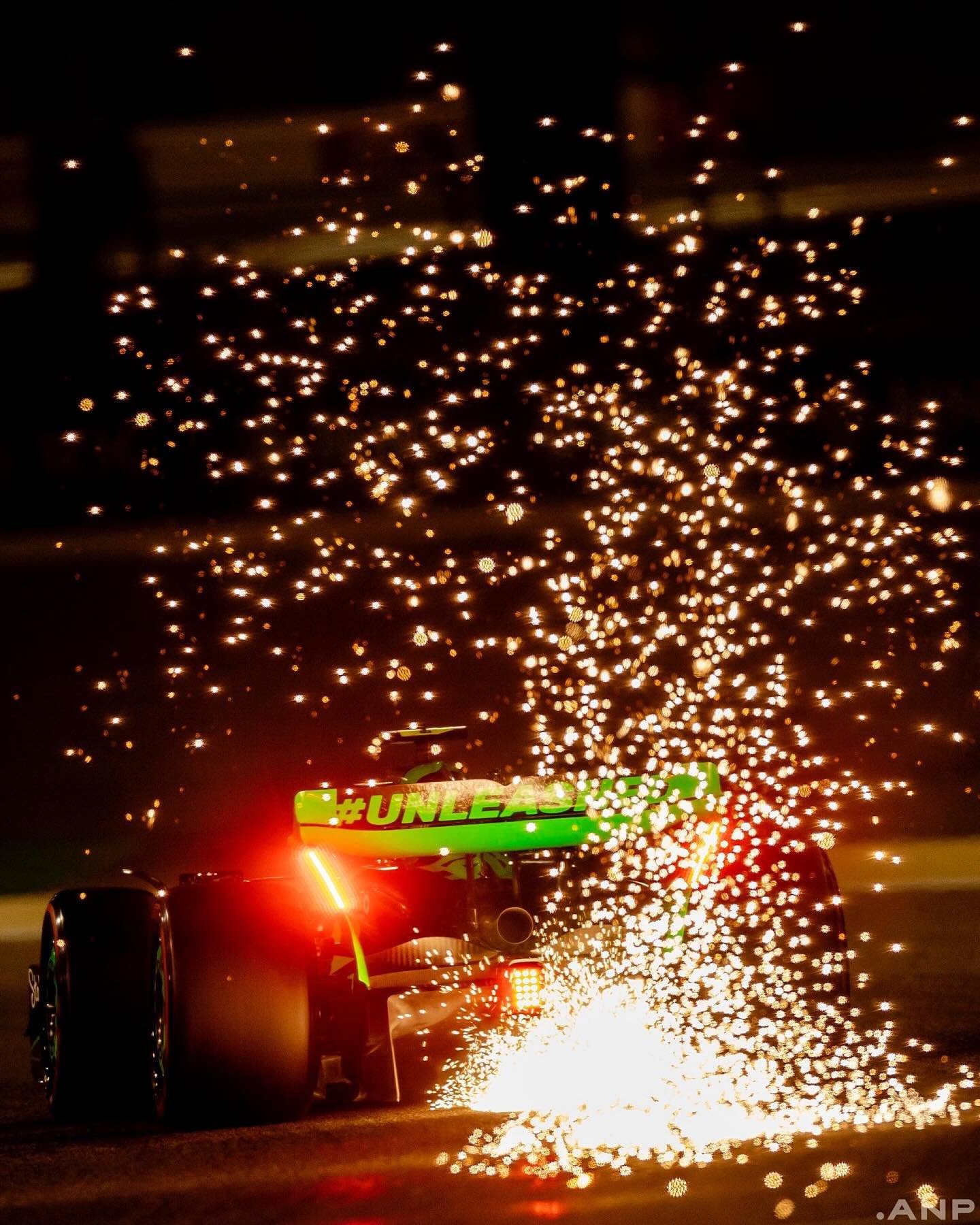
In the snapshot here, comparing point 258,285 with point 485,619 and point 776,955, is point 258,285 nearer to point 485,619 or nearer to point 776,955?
point 485,619

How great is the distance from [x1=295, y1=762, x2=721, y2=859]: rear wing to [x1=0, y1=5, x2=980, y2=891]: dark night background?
11.3 m

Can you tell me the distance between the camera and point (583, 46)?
56.2 feet

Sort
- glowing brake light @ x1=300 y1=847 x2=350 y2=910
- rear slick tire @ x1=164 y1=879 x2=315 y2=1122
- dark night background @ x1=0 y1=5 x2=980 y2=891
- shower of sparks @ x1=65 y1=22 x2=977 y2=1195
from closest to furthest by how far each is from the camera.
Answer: rear slick tire @ x1=164 y1=879 x2=315 y2=1122 < glowing brake light @ x1=300 y1=847 x2=350 y2=910 < shower of sparks @ x1=65 y1=22 x2=977 y2=1195 < dark night background @ x1=0 y1=5 x2=980 y2=891

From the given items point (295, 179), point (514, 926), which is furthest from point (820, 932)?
point (295, 179)

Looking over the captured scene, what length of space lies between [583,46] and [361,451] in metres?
5.21

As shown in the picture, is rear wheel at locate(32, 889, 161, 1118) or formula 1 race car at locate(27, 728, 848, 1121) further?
rear wheel at locate(32, 889, 161, 1118)

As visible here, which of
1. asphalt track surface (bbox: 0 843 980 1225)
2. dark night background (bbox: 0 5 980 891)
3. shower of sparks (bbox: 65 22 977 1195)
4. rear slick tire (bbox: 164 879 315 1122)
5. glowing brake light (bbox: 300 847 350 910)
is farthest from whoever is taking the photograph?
dark night background (bbox: 0 5 980 891)

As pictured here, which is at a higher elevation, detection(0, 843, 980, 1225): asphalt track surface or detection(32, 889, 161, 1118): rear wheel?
detection(32, 889, 161, 1118): rear wheel

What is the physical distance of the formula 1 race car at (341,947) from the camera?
451cm

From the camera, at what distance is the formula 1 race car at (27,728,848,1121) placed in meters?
4.51

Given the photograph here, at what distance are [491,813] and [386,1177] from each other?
1.29 metres

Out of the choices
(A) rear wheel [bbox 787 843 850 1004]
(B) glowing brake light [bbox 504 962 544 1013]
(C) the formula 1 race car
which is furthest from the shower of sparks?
(B) glowing brake light [bbox 504 962 544 1013]

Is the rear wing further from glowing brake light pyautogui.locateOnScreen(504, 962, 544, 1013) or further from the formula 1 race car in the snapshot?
glowing brake light pyautogui.locateOnScreen(504, 962, 544, 1013)

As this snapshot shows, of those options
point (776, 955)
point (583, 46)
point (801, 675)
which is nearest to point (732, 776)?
point (776, 955)
